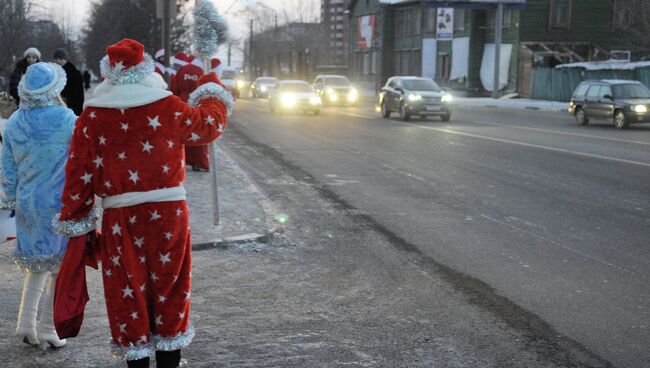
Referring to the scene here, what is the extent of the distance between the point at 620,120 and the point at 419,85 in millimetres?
6961

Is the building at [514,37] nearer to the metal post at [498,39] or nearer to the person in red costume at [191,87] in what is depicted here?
the metal post at [498,39]

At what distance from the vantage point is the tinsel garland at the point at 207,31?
607 cm

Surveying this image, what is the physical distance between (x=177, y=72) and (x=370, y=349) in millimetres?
9028

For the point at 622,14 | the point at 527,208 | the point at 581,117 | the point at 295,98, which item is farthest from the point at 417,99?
the point at 622,14

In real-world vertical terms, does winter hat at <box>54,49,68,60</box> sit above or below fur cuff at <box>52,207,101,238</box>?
above

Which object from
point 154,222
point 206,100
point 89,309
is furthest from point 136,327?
point 89,309

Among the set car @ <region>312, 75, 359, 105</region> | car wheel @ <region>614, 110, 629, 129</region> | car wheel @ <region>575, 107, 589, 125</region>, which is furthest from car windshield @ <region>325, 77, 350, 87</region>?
car wheel @ <region>614, 110, 629, 129</region>

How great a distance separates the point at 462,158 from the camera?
15602mm

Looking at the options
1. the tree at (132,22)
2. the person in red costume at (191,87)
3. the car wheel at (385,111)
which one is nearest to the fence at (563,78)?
the car wheel at (385,111)

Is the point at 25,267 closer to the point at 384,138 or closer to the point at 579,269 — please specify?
the point at 579,269

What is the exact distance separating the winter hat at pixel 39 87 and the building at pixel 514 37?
44.7m

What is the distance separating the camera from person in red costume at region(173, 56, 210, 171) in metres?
12.8

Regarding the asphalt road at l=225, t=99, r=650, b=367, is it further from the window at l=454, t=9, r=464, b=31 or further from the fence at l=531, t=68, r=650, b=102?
the window at l=454, t=9, r=464, b=31

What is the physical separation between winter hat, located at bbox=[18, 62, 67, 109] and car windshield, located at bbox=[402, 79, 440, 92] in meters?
24.3
